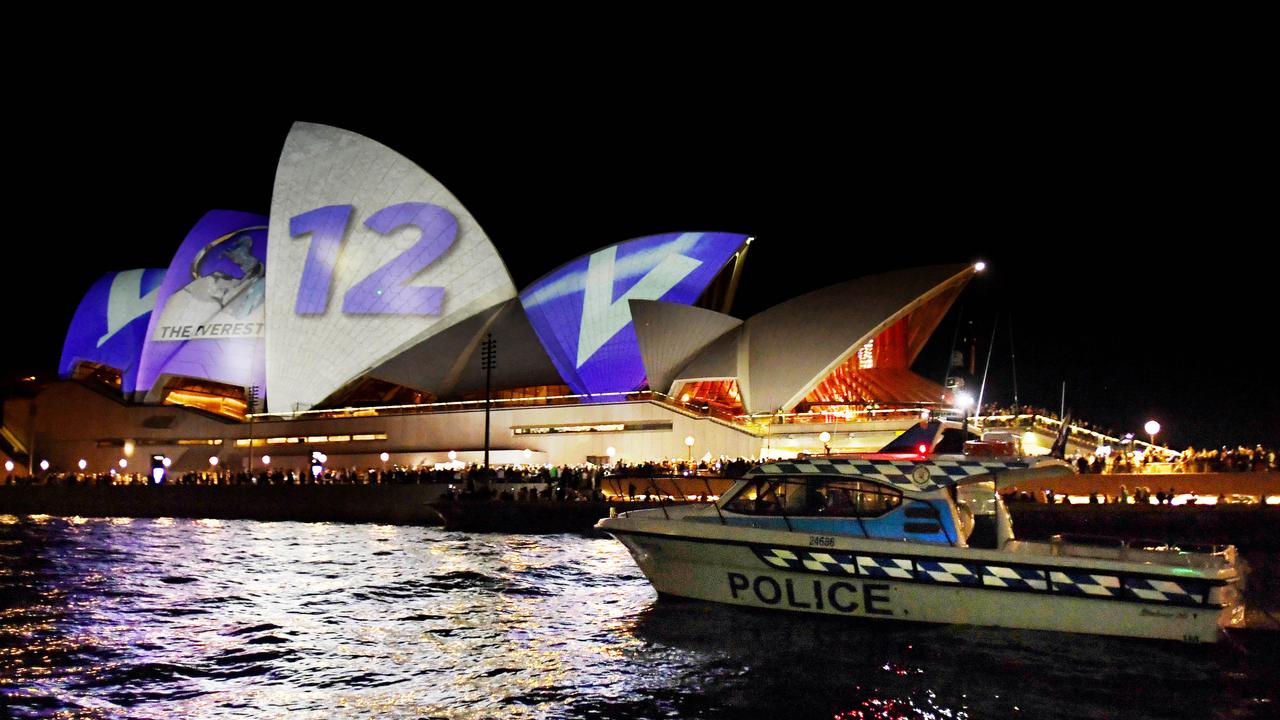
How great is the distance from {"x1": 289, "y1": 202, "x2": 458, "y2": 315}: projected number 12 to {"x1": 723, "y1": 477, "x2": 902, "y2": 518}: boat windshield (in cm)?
4034

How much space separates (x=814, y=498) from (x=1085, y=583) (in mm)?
3161

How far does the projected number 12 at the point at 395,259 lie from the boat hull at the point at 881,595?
39.7 meters

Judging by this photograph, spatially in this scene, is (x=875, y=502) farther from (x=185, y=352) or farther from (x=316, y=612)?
(x=185, y=352)

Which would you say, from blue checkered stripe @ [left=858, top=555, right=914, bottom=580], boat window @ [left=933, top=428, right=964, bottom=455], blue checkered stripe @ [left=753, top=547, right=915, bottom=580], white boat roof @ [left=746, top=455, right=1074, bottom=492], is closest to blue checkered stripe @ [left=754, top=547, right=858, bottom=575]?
blue checkered stripe @ [left=753, top=547, right=915, bottom=580]

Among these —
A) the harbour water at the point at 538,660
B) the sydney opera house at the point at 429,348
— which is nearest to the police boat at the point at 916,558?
the harbour water at the point at 538,660

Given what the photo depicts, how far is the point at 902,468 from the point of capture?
39.0 feet

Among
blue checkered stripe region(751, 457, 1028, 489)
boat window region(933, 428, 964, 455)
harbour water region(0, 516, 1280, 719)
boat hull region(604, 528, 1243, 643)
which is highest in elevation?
boat window region(933, 428, 964, 455)

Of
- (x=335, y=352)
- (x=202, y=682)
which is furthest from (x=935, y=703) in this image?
(x=335, y=352)

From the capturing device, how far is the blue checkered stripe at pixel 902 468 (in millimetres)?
11562

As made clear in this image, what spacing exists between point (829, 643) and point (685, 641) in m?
1.57

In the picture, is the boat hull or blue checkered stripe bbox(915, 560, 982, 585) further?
blue checkered stripe bbox(915, 560, 982, 585)

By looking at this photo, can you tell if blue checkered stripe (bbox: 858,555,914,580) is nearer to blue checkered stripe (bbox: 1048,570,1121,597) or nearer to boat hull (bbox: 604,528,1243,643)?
boat hull (bbox: 604,528,1243,643)

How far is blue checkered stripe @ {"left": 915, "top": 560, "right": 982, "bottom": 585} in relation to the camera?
1105cm

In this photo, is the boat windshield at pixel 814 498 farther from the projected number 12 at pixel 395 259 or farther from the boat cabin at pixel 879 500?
the projected number 12 at pixel 395 259
